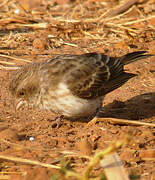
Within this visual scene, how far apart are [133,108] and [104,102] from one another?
1.82 feet

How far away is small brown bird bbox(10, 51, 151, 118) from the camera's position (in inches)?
219

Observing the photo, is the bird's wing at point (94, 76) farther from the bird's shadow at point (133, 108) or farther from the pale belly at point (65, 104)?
the bird's shadow at point (133, 108)

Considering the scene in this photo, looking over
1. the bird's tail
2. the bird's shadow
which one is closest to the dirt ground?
the bird's shadow

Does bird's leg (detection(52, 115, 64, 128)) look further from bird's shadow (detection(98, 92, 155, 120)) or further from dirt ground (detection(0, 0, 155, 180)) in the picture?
bird's shadow (detection(98, 92, 155, 120))

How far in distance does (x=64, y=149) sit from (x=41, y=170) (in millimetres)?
776

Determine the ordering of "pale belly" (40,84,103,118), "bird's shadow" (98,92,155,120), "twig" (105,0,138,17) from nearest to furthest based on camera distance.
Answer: "pale belly" (40,84,103,118), "bird's shadow" (98,92,155,120), "twig" (105,0,138,17)

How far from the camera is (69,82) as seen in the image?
5691 millimetres

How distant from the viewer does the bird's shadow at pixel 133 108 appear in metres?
6.30

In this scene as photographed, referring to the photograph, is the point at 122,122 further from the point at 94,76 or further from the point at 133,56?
the point at 133,56

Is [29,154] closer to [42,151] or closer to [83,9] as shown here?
[42,151]

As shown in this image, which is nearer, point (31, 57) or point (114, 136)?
point (114, 136)

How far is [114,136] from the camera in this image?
17.3ft

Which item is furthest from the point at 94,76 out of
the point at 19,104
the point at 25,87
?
the point at 19,104

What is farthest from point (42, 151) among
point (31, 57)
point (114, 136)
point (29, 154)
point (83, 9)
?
point (83, 9)
